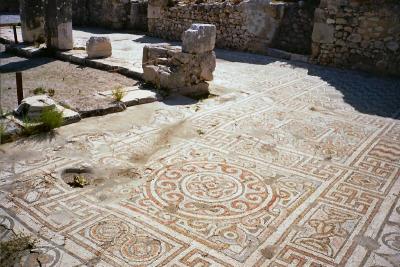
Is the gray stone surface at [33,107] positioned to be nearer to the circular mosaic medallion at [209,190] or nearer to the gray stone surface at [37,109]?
the gray stone surface at [37,109]

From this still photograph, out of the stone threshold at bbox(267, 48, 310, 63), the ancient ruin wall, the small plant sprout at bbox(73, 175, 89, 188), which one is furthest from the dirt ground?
the stone threshold at bbox(267, 48, 310, 63)

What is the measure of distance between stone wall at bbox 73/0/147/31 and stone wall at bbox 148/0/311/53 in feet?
4.43

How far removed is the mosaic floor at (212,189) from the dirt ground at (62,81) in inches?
29.6

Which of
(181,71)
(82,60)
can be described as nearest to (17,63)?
(82,60)

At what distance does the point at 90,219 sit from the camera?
323cm

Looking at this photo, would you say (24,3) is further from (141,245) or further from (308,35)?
(141,245)

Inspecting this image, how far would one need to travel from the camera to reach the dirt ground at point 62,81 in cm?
607

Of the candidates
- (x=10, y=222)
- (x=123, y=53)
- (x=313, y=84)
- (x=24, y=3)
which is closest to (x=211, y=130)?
(x=10, y=222)

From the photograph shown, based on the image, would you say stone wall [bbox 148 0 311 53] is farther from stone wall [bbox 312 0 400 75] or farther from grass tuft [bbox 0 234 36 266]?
grass tuft [bbox 0 234 36 266]

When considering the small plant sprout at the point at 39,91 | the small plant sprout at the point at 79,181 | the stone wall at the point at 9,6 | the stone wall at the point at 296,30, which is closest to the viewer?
the small plant sprout at the point at 79,181

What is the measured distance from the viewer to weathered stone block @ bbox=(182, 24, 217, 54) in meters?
6.80

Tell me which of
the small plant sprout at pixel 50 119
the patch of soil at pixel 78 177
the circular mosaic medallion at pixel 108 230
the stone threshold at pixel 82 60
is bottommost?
the circular mosaic medallion at pixel 108 230

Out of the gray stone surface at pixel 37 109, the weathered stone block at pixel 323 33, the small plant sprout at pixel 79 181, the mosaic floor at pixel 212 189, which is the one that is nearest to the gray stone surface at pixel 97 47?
the mosaic floor at pixel 212 189

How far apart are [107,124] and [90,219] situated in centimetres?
239
